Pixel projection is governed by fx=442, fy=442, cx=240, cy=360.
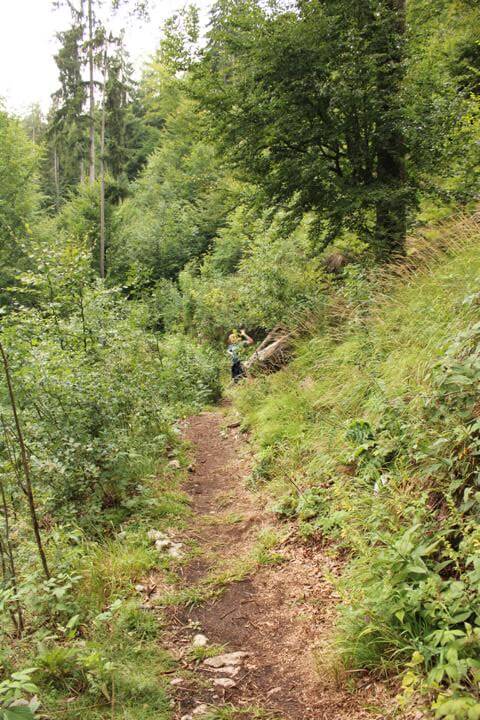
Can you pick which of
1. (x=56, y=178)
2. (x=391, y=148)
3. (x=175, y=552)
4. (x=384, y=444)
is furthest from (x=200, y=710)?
(x=56, y=178)

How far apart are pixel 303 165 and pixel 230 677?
6.92 m

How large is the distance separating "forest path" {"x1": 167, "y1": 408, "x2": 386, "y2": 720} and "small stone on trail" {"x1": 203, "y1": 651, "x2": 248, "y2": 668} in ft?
0.07

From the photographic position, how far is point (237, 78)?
23.8 ft

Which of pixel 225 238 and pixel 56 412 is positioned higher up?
pixel 225 238

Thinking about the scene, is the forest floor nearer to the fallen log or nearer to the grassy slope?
the grassy slope

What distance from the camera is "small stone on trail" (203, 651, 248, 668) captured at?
2.82 metres

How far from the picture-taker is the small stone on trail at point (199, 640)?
9.89 ft

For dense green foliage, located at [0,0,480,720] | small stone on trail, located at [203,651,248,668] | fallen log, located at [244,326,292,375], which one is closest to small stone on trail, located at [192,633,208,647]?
small stone on trail, located at [203,651,248,668]

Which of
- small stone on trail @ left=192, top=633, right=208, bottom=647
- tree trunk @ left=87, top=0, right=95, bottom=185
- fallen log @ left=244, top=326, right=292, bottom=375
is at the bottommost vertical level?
small stone on trail @ left=192, top=633, right=208, bottom=647

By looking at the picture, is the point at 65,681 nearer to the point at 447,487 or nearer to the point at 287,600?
the point at 287,600

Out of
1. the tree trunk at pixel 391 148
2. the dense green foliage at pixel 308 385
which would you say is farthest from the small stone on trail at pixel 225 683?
the tree trunk at pixel 391 148

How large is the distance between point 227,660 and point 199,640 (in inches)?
11.3

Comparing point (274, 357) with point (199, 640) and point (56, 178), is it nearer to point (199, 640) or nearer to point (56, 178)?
point (199, 640)

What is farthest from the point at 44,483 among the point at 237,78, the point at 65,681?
the point at 237,78
